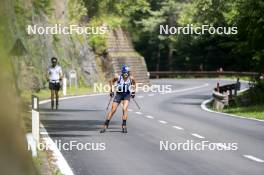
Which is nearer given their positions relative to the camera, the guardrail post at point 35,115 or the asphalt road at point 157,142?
the asphalt road at point 157,142

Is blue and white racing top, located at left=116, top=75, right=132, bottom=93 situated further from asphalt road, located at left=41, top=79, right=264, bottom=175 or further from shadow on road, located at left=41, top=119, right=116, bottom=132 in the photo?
shadow on road, located at left=41, top=119, right=116, bottom=132

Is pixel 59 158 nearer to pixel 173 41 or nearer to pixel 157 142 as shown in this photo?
pixel 157 142

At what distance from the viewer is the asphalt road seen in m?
9.05

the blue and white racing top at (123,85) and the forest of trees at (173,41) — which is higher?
the forest of trees at (173,41)

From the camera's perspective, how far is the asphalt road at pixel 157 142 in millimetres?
9047

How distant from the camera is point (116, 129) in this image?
52.1ft

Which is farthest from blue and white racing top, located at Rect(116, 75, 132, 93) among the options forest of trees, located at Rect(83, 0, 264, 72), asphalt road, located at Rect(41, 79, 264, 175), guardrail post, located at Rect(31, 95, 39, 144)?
forest of trees, located at Rect(83, 0, 264, 72)

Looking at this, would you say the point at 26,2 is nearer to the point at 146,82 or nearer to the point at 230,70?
the point at 146,82

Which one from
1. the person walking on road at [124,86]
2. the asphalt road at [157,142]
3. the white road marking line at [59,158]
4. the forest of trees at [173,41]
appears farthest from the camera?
the forest of trees at [173,41]

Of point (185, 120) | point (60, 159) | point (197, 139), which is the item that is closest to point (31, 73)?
point (185, 120)

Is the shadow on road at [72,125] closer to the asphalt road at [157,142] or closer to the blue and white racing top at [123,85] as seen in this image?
the asphalt road at [157,142]

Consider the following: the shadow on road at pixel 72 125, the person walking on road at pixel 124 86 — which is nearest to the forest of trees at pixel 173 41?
the shadow on road at pixel 72 125

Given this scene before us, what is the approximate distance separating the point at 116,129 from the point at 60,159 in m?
5.97

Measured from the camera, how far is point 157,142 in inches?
508
